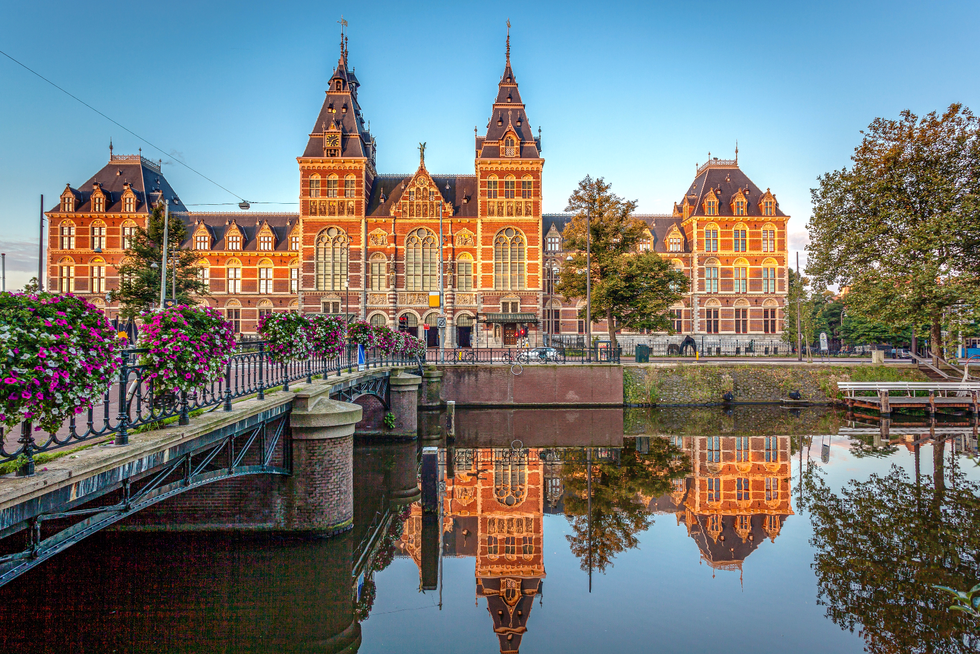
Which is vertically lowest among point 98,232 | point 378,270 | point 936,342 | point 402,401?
point 402,401

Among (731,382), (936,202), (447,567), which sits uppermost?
(936,202)

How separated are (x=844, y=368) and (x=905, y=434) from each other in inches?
360

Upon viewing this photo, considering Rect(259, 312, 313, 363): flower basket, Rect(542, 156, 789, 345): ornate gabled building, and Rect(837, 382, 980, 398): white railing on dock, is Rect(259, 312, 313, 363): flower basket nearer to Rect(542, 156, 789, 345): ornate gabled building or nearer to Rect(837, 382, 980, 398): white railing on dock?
Rect(837, 382, 980, 398): white railing on dock

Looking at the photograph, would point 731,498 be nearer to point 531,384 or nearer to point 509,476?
point 509,476

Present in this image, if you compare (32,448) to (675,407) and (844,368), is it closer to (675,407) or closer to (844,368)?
(675,407)

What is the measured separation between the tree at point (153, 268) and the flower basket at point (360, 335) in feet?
56.2

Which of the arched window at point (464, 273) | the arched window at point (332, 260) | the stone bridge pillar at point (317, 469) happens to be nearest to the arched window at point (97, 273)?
the arched window at point (332, 260)

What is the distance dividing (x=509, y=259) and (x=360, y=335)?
962 inches

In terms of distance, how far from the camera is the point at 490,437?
20.4m

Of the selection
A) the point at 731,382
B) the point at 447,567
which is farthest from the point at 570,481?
the point at 731,382

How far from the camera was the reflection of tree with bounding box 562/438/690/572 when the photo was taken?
34.6ft

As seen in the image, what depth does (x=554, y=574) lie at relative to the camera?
30.6ft

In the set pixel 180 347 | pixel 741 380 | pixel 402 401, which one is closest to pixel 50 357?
pixel 180 347

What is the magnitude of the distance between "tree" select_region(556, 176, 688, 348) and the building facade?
8.68 meters
